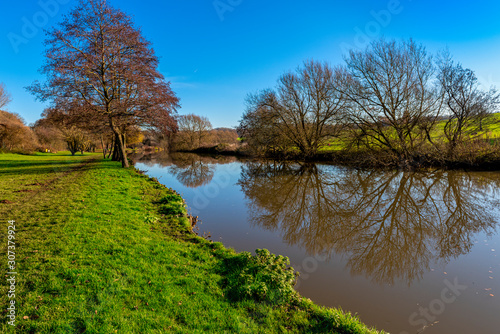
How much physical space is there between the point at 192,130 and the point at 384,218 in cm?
5762

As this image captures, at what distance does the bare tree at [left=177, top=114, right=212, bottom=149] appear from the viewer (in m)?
61.7

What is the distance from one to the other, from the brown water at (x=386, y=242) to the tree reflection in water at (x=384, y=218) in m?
0.03

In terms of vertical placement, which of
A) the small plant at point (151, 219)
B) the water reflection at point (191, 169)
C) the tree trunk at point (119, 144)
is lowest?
the small plant at point (151, 219)

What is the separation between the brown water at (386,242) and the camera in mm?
4219

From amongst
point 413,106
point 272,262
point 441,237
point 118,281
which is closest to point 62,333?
point 118,281

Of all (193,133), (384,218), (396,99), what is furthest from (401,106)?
(193,133)

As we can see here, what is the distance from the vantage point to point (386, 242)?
23.0 feet

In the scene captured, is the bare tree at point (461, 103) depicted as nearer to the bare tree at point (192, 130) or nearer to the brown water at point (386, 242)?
the brown water at point (386, 242)

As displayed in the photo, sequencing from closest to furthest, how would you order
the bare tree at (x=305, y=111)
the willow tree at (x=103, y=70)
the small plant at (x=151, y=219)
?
the small plant at (x=151, y=219) → the willow tree at (x=103, y=70) → the bare tree at (x=305, y=111)

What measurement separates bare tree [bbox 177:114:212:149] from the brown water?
4957cm

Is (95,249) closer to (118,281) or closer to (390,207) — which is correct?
(118,281)

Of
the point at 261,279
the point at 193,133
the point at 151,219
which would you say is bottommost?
the point at 261,279

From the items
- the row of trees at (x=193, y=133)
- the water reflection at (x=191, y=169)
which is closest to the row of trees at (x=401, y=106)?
the water reflection at (x=191, y=169)

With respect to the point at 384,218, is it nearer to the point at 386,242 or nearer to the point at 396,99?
the point at 386,242
